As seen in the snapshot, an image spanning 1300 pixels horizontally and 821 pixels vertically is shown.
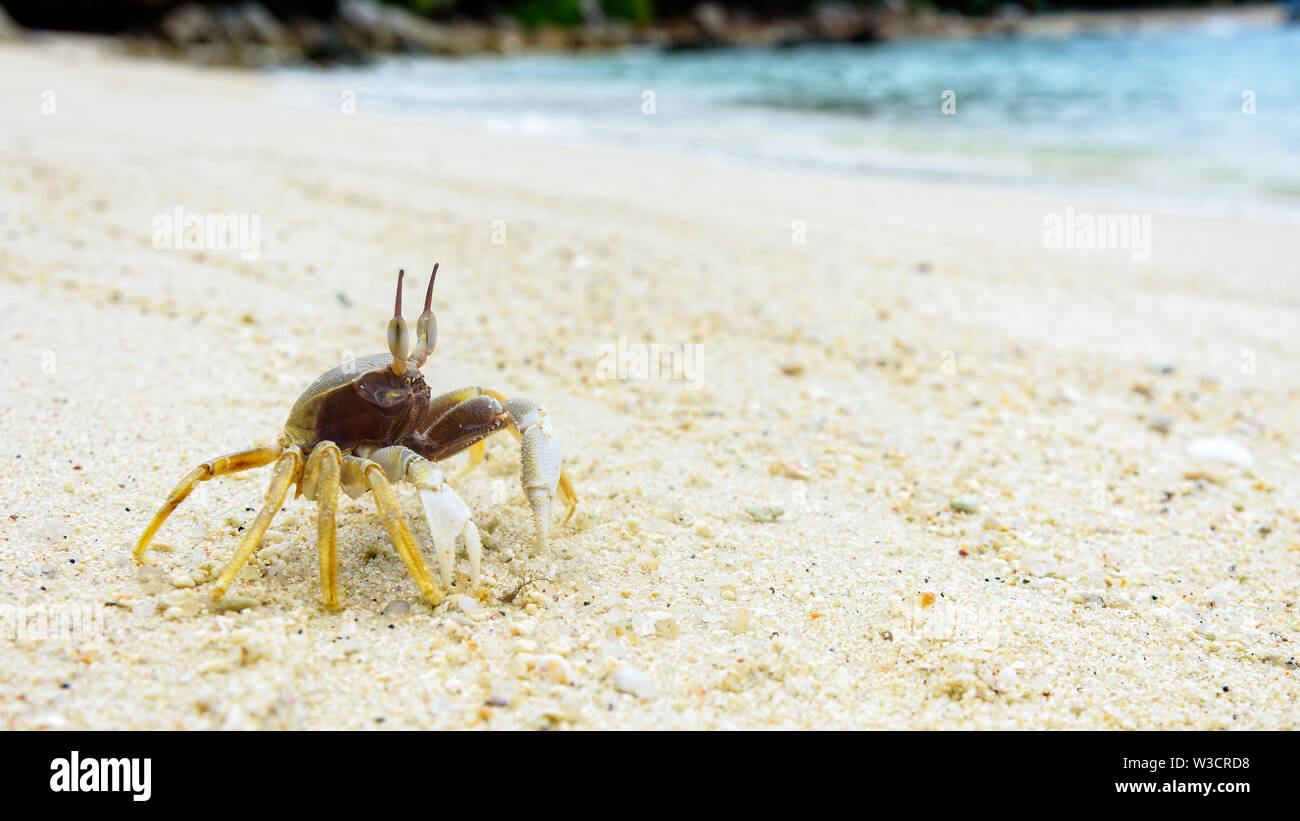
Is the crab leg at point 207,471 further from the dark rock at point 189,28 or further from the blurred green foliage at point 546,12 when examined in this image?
the blurred green foliage at point 546,12

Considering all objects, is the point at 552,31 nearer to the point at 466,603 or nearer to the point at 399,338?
the point at 399,338

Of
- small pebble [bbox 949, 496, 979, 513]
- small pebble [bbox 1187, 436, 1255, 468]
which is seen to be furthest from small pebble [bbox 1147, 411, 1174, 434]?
small pebble [bbox 949, 496, 979, 513]

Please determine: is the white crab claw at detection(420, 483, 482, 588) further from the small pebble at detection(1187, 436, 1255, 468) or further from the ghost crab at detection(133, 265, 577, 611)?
the small pebble at detection(1187, 436, 1255, 468)

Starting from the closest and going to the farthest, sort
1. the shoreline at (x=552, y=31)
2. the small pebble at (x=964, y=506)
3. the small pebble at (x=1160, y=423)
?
the small pebble at (x=964, y=506), the small pebble at (x=1160, y=423), the shoreline at (x=552, y=31)

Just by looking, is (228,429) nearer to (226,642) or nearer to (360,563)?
(360,563)

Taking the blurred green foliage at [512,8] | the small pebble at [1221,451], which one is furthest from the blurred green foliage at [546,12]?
the small pebble at [1221,451]

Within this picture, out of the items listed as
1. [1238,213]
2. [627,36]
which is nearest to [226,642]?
[1238,213]

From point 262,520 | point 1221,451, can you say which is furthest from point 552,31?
point 262,520
